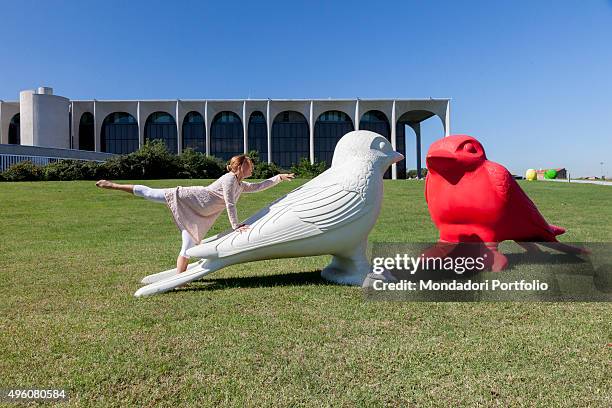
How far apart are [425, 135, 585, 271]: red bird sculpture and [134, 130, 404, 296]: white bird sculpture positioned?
1.08m

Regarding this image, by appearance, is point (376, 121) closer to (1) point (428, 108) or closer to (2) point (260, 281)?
(1) point (428, 108)

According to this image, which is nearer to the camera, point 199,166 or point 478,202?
point 478,202

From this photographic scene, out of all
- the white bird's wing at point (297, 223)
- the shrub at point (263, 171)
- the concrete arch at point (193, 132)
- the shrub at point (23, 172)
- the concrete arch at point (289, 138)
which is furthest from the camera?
the concrete arch at point (289, 138)

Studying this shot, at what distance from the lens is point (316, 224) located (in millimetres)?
4645

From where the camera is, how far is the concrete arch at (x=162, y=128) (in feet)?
156

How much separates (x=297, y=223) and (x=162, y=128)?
153 feet

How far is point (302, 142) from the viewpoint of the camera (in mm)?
49406

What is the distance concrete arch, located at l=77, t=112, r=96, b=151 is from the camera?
47000mm

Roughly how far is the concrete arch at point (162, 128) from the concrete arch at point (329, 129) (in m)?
15.7

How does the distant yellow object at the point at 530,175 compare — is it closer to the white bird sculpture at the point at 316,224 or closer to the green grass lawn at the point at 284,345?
the green grass lawn at the point at 284,345

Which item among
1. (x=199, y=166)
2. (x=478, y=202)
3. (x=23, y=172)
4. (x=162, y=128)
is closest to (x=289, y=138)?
(x=162, y=128)

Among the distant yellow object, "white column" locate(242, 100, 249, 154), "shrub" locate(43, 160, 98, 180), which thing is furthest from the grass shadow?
the distant yellow object

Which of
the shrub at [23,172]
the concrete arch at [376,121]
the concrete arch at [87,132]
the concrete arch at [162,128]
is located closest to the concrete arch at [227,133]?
the concrete arch at [162,128]

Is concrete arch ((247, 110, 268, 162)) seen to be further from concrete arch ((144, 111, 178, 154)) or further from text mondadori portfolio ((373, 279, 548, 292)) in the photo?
text mondadori portfolio ((373, 279, 548, 292))
